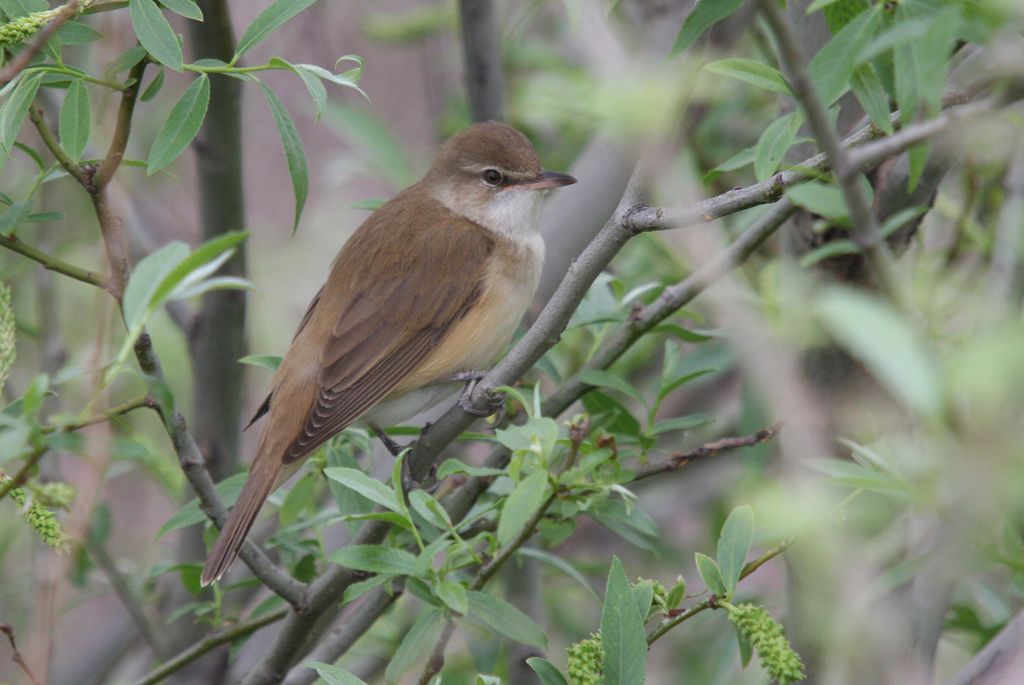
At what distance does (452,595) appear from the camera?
2047mm

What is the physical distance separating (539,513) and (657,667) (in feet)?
8.55

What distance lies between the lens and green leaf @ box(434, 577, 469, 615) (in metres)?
2.02

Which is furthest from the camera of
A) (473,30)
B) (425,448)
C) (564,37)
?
(564,37)

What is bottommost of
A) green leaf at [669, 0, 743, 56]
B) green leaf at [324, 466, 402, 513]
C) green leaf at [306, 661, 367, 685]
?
green leaf at [306, 661, 367, 685]

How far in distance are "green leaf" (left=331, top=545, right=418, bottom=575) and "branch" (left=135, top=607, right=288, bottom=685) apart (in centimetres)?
88

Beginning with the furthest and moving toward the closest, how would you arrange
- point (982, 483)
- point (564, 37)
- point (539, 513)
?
point (564, 37) → point (539, 513) → point (982, 483)

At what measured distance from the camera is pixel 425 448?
117 inches

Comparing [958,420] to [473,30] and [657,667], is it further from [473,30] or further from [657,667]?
[657,667]

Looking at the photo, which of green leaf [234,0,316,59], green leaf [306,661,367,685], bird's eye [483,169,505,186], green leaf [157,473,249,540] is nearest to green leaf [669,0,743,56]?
green leaf [234,0,316,59]

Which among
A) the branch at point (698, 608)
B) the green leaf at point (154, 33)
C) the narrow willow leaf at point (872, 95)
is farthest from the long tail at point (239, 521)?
the narrow willow leaf at point (872, 95)

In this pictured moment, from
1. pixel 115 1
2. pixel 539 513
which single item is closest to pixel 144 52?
pixel 115 1

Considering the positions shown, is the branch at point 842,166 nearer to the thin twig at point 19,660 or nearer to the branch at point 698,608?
the branch at point 698,608

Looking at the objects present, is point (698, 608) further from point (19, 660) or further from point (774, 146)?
point (19, 660)

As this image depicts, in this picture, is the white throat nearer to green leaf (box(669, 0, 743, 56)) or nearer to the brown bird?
the brown bird
